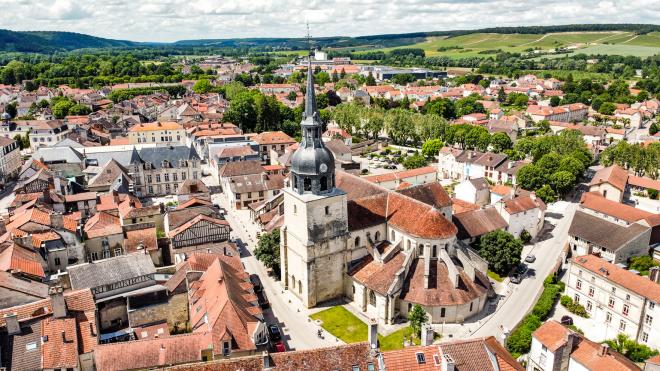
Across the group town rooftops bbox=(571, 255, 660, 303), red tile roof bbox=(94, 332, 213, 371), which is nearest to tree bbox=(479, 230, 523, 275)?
town rooftops bbox=(571, 255, 660, 303)

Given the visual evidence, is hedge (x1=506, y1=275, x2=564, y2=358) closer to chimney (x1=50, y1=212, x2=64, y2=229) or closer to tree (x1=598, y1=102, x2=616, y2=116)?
chimney (x1=50, y1=212, x2=64, y2=229)

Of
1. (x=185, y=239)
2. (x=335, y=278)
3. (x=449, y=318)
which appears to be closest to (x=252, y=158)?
(x=185, y=239)

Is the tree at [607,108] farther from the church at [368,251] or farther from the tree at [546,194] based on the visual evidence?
the church at [368,251]

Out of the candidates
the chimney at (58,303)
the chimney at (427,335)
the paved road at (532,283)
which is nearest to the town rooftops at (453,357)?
the chimney at (427,335)

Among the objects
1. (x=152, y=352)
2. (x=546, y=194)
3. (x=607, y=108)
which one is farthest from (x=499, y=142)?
(x=152, y=352)

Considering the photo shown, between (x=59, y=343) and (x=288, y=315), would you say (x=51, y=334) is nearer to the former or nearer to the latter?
(x=59, y=343)

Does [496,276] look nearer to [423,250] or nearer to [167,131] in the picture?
[423,250]
